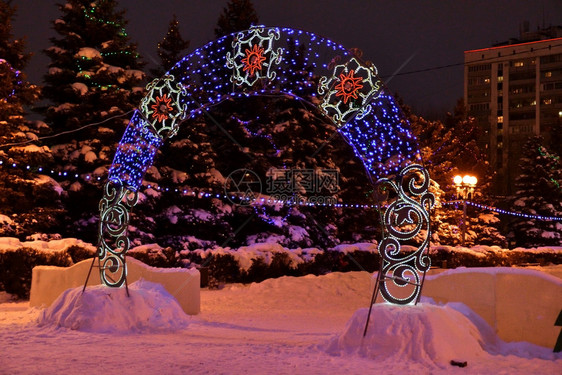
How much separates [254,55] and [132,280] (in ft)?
16.6

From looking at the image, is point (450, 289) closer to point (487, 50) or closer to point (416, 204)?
point (416, 204)

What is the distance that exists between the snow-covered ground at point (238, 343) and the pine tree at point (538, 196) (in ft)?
86.9

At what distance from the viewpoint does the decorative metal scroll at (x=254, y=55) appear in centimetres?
1113

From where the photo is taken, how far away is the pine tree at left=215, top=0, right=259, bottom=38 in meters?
26.7

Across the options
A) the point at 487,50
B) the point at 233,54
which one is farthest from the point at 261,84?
the point at 487,50

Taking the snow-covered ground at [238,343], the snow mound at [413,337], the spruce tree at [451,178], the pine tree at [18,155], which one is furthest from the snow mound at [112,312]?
the spruce tree at [451,178]

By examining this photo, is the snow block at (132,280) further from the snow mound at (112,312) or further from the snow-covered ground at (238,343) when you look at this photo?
the snow mound at (112,312)

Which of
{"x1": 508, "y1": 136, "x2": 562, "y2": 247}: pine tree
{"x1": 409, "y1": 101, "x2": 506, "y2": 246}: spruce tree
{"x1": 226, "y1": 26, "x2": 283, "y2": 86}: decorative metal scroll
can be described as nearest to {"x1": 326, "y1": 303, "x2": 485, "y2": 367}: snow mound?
{"x1": 226, "y1": 26, "x2": 283, "y2": 86}: decorative metal scroll

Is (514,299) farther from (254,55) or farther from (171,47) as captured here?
(171,47)

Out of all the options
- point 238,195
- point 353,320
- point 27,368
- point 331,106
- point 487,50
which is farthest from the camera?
point 487,50

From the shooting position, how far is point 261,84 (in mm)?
11570

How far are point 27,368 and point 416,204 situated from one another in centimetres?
533

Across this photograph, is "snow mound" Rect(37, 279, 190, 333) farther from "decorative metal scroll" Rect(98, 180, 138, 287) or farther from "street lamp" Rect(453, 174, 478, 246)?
"street lamp" Rect(453, 174, 478, 246)

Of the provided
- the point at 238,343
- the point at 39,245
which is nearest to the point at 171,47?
the point at 39,245
